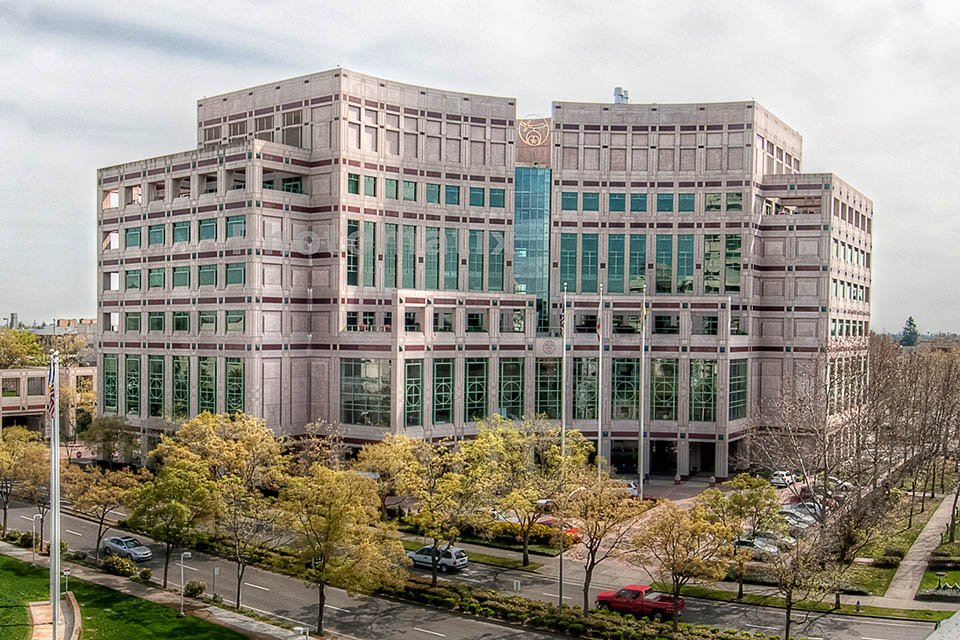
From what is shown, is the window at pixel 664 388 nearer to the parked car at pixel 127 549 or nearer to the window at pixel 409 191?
the window at pixel 409 191

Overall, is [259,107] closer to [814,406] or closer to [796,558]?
[814,406]

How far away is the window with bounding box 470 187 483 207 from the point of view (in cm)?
8288

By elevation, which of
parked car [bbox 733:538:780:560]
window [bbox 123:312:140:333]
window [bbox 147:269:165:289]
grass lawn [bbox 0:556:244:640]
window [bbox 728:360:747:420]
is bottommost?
grass lawn [bbox 0:556:244:640]

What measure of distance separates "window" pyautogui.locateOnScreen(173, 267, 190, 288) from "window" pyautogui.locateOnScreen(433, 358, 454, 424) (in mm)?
25110

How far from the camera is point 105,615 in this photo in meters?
41.2

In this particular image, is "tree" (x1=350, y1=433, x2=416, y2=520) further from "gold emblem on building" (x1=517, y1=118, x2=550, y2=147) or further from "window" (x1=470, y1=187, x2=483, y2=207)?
"gold emblem on building" (x1=517, y1=118, x2=550, y2=147)

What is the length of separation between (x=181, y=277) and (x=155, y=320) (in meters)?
5.90

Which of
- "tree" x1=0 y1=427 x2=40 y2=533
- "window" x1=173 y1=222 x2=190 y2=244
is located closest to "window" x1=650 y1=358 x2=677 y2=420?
"window" x1=173 y1=222 x2=190 y2=244

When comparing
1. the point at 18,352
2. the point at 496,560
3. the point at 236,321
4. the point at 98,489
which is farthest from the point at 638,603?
the point at 18,352

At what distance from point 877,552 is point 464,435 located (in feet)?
114

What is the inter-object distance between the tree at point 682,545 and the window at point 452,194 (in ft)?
155

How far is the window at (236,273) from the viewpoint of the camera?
73938 mm

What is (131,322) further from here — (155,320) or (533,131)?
(533,131)

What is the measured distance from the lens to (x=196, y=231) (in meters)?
77.8
